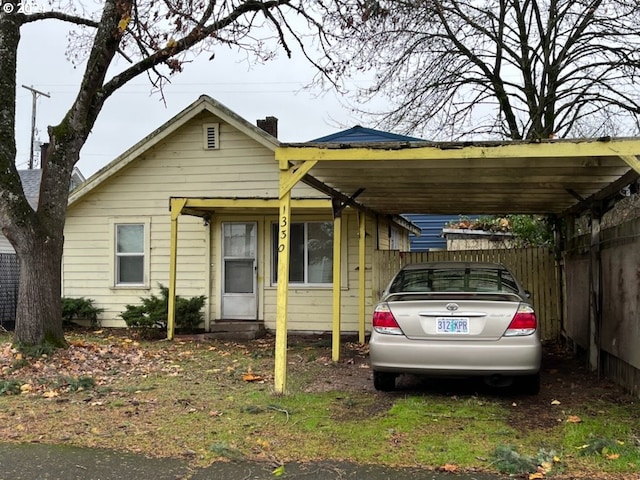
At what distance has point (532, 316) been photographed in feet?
20.0

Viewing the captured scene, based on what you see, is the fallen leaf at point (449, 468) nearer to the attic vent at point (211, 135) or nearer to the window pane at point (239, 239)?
the window pane at point (239, 239)

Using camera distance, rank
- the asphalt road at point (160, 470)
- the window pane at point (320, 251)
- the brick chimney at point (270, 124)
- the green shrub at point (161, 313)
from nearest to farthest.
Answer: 1. the asphalt road at point (160, 470)
2. the green shrub at point (161, 313)
3. the window pane at point (320, 251)
4. the brick chimney at point (270, 124)

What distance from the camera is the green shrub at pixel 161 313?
12.3 metres

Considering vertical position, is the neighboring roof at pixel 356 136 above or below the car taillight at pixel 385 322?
above

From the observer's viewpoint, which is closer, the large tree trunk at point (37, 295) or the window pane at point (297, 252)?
the large tree trunk at point (37, 295)

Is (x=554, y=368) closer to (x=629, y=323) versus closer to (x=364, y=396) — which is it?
(x=629, y=323)

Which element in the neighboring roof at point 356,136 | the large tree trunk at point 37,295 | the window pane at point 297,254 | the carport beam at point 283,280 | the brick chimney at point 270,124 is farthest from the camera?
the neighboring roof at point 356,136

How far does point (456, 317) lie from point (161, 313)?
7.77 m

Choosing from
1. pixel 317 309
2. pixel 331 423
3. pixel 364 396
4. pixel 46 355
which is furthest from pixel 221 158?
pixel 331 423

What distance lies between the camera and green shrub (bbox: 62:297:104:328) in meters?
13.5

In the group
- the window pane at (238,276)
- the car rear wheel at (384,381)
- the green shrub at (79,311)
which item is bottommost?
the car rear wheel at (384,381)

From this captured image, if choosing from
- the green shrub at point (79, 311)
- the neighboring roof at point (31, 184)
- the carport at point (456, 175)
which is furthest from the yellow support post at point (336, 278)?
the neighboring roof at point (31, 184)

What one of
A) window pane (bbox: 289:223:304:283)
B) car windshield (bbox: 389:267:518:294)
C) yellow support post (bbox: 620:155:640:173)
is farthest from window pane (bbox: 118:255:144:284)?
yellow support post (bbox: 620:155:640:173)

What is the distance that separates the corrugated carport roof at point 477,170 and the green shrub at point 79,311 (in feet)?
22.7
